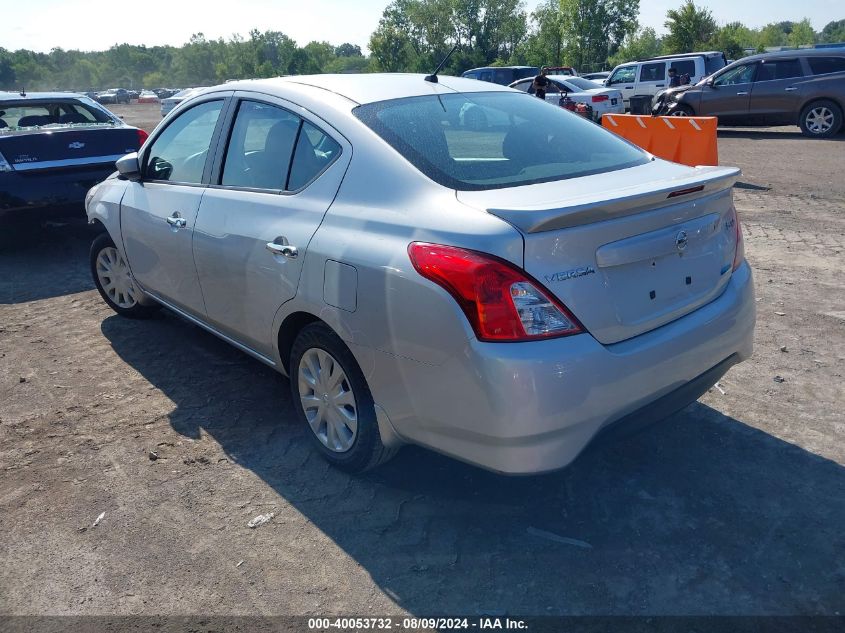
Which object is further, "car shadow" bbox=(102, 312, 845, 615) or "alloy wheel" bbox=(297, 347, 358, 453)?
"alloy wheel" bbox=(297, 347, 358, 453)

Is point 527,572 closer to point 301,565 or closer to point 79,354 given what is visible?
point 301,565

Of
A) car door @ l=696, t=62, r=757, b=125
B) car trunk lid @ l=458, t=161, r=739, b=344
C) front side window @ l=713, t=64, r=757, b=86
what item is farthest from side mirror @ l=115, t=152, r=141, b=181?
front side window @ l=713, t=64, r=757, b=86

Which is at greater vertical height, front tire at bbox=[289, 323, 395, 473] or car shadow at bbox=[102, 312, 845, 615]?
front tire at bbox=[289, 323, 395, 473]

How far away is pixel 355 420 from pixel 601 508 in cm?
111

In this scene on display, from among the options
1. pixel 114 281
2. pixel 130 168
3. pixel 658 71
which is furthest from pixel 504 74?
→ pixel 130 168

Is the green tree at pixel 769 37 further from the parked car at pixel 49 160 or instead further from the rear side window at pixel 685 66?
the parked car at pixel 49 160

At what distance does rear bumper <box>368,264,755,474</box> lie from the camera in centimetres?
250

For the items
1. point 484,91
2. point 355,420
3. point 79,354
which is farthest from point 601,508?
point 79,354

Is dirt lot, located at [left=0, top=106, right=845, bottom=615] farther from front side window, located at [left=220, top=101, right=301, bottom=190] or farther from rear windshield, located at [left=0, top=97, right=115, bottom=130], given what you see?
rear windshield, located at [left=0, top=97, right=115, bottom=130]

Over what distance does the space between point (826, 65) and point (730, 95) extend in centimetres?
202

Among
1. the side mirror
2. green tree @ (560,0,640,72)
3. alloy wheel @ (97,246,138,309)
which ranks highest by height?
green tree @ (560,0,640,72)

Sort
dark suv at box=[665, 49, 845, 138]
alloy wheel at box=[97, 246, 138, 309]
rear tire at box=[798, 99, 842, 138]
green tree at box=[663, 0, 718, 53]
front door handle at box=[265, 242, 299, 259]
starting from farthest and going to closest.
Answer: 1. green tree at box=[663, 0, 718, 53]
2. dark suv at box=[665, 49, 845, 138]
3. rear tire at box=[798, 99, 842, 138]
4. alloy wheel at box=[97, 246, 138, 309]
5. front door handle at box=[265, 242, 299, 259]

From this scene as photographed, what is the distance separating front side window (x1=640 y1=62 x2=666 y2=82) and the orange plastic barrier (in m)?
14.2

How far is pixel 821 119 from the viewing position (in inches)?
603
